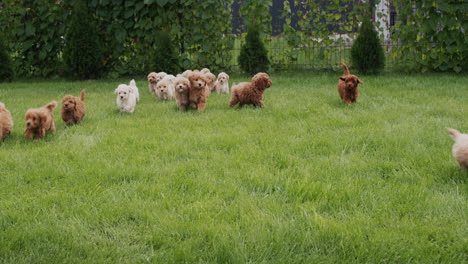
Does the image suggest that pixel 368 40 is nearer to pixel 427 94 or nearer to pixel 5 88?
pixel 427 94

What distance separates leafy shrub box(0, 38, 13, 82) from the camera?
10758 mm

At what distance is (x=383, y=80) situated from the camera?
8977mm

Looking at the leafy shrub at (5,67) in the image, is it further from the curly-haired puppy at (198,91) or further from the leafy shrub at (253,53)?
the curly-haired puppy at (198,91)

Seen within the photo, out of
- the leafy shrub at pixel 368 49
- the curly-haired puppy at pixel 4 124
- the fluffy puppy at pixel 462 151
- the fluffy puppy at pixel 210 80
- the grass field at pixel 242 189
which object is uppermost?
the leafy shrub at pixel 368 49

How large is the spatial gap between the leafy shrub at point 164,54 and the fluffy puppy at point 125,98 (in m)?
3.73

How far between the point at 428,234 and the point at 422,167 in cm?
123

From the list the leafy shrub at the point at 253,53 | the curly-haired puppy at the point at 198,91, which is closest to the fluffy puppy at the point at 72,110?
the curly-haired puppy at the point at 198,91

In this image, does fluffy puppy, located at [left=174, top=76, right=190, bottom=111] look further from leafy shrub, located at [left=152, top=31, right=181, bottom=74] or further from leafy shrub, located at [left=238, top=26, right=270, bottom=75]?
leafy shrub, located at [left=238, top=26, right=270, bottom=75]

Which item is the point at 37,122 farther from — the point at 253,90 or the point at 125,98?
the point at 253,90

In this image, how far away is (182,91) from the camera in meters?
6.58

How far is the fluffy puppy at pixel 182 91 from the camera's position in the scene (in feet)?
21.2

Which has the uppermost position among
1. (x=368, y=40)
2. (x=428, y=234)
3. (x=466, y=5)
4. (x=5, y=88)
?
(x=466, y=5)

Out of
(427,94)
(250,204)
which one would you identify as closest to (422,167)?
(250,204)

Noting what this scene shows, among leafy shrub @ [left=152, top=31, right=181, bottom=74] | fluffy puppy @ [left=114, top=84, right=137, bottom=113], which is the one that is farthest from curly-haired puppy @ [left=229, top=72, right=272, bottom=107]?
leafy shrub @ [left=152, top=31, right=181, bottom=74]
